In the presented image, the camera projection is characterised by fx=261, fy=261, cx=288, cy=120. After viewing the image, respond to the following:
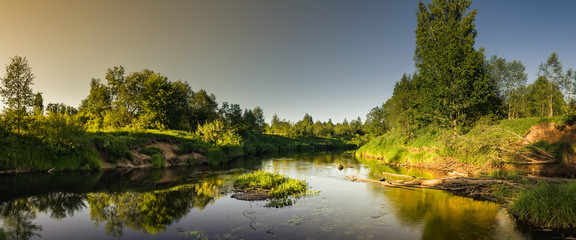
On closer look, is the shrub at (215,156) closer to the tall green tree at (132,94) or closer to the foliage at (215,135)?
the foliage at (215,135)

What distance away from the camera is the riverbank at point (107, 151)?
27.0 metres

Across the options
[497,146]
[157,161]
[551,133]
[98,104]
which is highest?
[98,104]

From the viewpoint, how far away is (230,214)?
1490 cm

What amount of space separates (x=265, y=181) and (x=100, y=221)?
11415 mm

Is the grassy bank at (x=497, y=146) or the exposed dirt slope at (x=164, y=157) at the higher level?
the grassy bank at (x=497, y=146)

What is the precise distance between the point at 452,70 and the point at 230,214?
129 ft

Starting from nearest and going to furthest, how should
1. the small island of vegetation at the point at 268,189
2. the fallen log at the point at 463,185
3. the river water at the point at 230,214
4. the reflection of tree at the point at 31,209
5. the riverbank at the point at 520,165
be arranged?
the river water at the point at 230,214 → the reflection of tree at the point at 31,209 → the riverbank at the point at 520,165 → the fallen log at the point at 463,185 → the small island of vegetation at the point at 268,189

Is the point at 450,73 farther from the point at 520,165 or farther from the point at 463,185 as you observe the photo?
the point at 463,185

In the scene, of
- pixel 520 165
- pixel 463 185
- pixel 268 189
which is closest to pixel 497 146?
pixel 520 165

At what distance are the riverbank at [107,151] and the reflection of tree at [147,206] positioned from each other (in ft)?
48.6

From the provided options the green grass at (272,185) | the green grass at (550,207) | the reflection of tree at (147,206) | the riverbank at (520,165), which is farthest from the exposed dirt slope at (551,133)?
the reflection of tree at (147,206)

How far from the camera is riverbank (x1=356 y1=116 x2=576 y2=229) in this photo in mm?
12727

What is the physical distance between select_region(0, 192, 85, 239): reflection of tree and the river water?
0.13 feet

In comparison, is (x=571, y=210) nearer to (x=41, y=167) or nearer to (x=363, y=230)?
(x=363, y=230)
